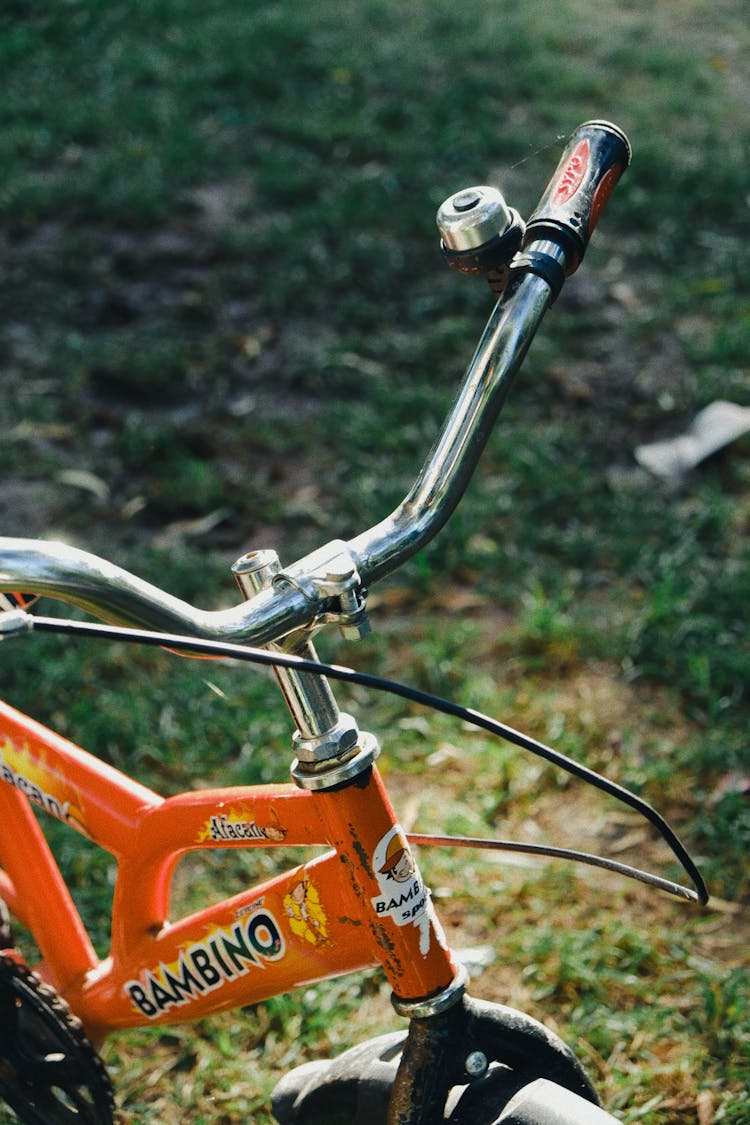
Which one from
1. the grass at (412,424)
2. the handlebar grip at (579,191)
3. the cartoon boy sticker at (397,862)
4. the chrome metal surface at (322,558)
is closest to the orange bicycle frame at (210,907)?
the cartoon boy sticker at (397,862)

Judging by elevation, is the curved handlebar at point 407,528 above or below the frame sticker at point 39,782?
above

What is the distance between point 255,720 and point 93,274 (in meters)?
2.63

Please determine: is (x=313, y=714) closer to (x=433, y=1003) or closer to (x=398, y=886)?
(x=398, y=886)

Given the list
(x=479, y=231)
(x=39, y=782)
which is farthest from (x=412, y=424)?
(x=479, y=231)

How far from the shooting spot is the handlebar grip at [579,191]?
139 cm

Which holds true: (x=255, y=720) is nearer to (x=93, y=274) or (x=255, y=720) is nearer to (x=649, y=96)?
(x=93, y=274)

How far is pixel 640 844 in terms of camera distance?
8.96 ft

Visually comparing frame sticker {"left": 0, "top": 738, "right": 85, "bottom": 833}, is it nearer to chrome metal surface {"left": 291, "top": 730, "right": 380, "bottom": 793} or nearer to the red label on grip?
chrome metal surface {"left": 291, "top": 730, "right": 380, "bottom": 793}

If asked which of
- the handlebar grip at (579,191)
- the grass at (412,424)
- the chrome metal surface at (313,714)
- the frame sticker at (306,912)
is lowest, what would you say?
the grass at (412,424)

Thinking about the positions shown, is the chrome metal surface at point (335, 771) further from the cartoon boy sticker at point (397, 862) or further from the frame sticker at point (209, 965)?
the frame sticker at point (209, 965)

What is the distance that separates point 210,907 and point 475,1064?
1.52 ft

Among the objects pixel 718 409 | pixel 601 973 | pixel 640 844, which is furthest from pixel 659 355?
pixel 601 973

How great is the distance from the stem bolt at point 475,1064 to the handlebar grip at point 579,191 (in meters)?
0.99

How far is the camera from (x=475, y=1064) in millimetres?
1544
